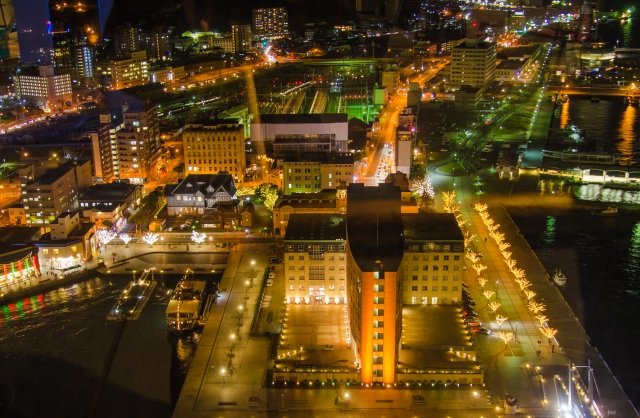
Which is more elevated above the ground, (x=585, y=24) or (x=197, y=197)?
(x=585, y=24)

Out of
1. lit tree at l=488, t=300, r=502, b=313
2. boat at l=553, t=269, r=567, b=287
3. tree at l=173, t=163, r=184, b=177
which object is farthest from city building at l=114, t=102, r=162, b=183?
boat at l=553, t=269, r=567, b=287

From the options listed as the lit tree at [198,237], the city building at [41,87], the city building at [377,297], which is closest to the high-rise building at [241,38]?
the city building at [41,87]

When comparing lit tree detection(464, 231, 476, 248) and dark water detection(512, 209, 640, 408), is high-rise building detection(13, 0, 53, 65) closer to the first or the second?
lit tree detection(464, 231, 476, 248)

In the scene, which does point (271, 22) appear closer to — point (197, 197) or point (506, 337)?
point (197, 197)

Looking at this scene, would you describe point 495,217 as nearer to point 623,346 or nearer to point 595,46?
point 623,346

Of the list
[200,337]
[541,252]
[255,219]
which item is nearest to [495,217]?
[541,252]

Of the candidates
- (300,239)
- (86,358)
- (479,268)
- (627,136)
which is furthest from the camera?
(627,136)

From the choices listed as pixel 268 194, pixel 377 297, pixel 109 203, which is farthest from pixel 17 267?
pixel 377 297
